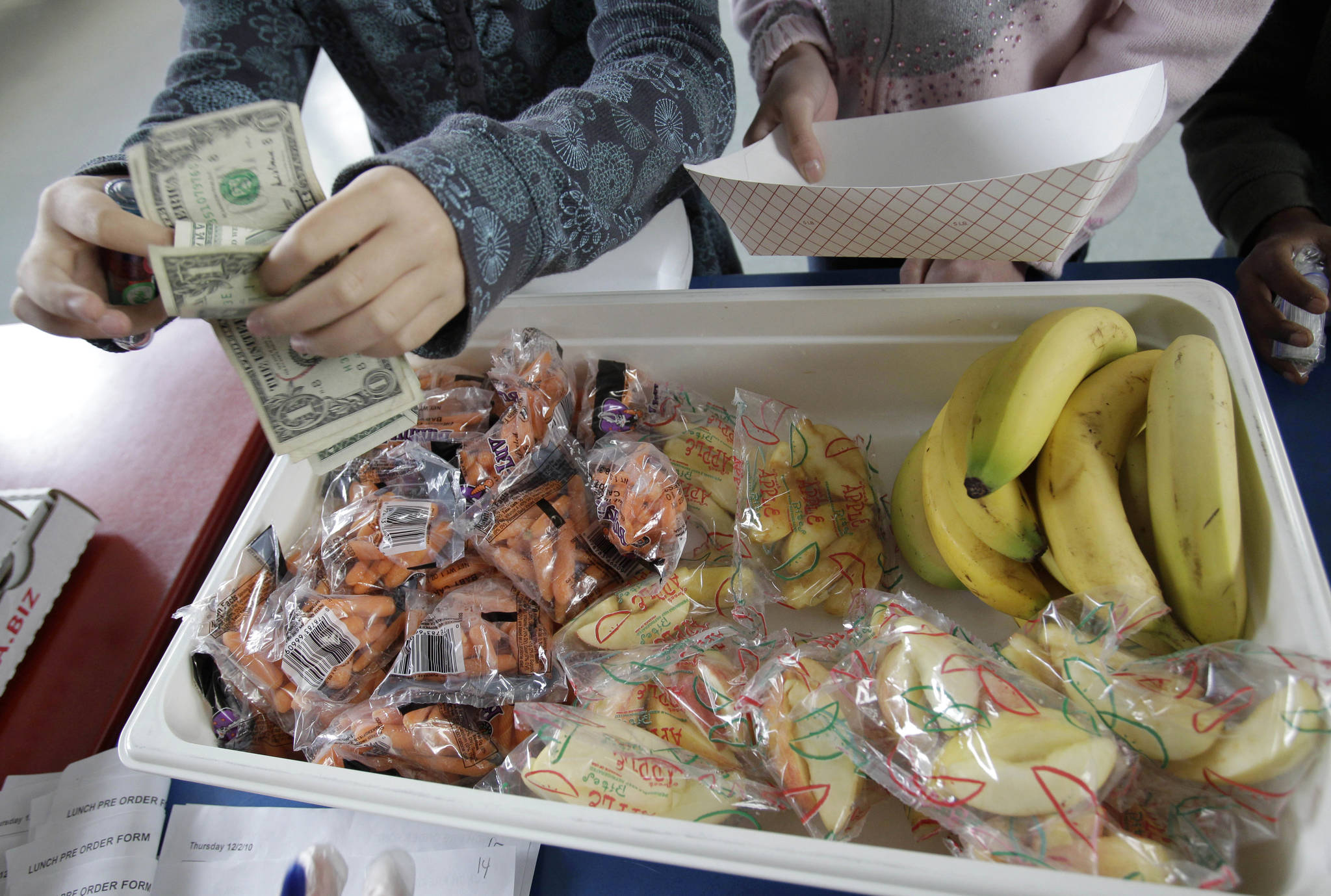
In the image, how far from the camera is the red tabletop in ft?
3.69

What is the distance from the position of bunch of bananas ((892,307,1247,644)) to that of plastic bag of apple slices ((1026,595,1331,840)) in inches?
2.1

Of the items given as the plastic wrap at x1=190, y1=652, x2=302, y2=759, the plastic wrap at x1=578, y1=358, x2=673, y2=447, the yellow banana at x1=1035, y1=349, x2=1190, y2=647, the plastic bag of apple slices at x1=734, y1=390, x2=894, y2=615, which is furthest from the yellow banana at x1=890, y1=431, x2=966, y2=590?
the plastic wrap at x1=190, y1=652, x2=302, y2=759

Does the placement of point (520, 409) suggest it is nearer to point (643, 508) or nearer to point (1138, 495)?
point (643, 508)

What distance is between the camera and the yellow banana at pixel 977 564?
756 mm

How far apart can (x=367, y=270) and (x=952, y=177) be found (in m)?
0.82

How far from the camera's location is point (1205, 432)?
2.18ft

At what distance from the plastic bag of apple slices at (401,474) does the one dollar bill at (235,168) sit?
14.1 inches

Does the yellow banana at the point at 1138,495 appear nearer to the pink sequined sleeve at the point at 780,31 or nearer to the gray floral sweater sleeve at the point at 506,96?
the gray floral sweater sleeve at the point at 506,96

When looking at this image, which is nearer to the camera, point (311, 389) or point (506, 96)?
point (311, 389)

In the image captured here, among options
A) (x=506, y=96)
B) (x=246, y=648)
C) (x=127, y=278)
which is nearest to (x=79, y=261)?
(x=127, y=278)

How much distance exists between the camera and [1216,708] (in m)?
0.58

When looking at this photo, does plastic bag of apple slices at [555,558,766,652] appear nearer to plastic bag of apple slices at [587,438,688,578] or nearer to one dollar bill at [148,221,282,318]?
plastic bag of apple slices at [587,438,688,578]

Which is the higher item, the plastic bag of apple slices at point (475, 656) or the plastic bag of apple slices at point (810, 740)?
the plastic bag of apple slices at point (475, 656)

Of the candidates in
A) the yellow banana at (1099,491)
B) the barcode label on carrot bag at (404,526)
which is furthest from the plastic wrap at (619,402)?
the yellow banana at (1099,491)
